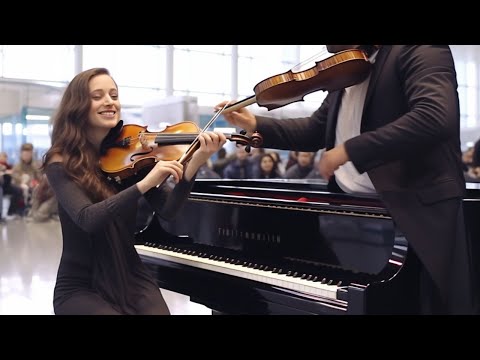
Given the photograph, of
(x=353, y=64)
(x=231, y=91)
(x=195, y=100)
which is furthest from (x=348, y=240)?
(x=231, y=91)

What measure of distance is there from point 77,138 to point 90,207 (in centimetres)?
29

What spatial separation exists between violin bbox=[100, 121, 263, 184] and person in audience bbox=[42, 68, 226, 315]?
0.19ft

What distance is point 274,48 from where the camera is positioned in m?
13.3

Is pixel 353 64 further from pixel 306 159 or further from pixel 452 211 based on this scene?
pixel 306 159

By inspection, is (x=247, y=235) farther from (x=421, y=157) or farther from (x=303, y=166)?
(x=303, y=166)

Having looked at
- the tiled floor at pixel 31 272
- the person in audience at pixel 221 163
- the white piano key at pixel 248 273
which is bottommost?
the tiled floor at pixel 31 272

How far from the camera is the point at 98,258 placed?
199 cm

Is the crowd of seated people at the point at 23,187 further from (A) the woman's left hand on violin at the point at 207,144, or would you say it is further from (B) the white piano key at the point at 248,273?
(A) the woman's left hand on violin at the point at 207,144

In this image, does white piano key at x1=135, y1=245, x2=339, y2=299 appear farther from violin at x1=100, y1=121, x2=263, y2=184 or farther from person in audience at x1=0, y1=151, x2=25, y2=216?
person in audience at x1=0, y1=151, x2=25, y2=216

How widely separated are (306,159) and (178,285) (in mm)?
5148

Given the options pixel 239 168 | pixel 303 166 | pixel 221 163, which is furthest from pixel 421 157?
pixel 221 163

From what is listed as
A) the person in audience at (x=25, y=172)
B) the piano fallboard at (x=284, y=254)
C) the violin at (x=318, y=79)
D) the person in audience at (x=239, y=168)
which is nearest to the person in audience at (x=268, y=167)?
the person in audience at (x=239, y=168)

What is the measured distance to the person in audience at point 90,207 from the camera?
75.1 inches

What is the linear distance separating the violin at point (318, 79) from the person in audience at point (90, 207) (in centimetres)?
26
